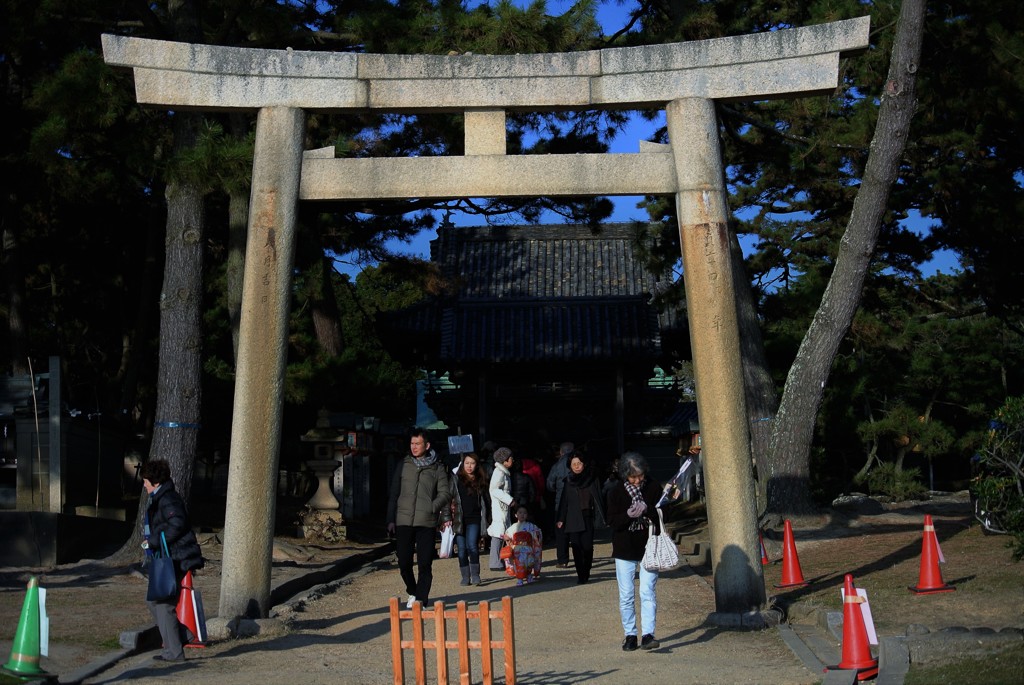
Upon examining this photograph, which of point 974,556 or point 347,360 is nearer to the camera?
point 974,556

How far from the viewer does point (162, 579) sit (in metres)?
7.94

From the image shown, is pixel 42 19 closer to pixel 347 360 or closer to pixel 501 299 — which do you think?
pixel 347 360

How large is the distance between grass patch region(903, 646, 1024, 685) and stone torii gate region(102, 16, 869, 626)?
2.61 meters

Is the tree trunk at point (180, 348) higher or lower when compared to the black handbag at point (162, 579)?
higher

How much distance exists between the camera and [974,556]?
Answer: 11562mm

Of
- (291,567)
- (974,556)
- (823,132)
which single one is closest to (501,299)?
(823,132)

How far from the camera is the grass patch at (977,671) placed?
6.20 meters

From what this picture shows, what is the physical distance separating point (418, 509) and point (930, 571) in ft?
14.3

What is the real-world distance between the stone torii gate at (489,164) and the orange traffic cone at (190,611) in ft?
3.07

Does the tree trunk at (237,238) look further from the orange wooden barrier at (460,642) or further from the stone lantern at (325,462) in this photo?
the orange wooden barrier at (460,642)

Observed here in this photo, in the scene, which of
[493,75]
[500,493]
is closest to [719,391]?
[493,75]

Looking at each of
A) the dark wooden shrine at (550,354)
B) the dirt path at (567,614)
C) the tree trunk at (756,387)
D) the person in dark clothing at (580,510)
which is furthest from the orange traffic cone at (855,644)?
the dark wooden shrine at (550,354)

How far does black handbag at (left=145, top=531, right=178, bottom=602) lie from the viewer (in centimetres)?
793

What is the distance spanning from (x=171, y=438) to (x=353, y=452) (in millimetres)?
6627
